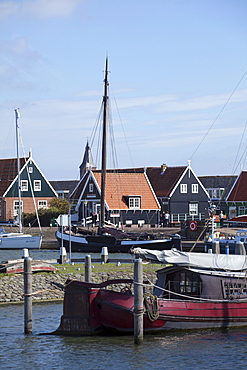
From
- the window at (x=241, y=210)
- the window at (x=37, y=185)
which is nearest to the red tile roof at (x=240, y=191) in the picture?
the window at (x=241, y=210)

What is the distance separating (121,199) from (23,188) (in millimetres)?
13309

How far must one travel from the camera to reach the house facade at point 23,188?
77312 mm

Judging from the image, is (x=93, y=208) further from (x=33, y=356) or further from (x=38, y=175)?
(x=33, y=356)

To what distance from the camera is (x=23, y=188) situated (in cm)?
7969

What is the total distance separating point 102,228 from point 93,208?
1999 cm

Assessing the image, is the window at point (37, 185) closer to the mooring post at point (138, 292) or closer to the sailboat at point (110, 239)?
the sailboat at point (110, 239)

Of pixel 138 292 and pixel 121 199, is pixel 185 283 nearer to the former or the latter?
pixel 138 292

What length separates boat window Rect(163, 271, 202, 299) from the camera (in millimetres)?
22359

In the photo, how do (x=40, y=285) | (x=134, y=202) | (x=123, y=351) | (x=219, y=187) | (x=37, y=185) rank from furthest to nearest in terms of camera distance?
(x=219, y=187)
(x=37, y=185)
(x=134, y=202)
(x=40, y=285)
(x=123, y=351)

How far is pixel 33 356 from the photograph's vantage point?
64.0ft

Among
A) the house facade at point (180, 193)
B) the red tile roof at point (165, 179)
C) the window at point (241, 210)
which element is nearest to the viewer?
the house facade at point (180, 193)

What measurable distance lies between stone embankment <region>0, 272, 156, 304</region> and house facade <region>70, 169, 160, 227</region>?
4095cm

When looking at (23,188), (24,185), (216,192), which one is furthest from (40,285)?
(216,192)

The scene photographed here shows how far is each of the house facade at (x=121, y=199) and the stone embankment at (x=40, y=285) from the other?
1612 inches
